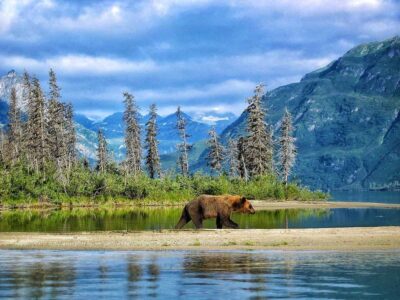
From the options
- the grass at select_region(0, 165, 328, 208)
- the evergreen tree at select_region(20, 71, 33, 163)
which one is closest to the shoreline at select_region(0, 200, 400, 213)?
the grass at select_region(0, 165, 328, 208)

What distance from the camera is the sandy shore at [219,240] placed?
3497cm

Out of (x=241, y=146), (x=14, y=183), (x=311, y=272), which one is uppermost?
(x=241, y=146)

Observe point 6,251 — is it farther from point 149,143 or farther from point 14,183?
point 149,143

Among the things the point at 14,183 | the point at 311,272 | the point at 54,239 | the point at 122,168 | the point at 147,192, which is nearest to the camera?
the point at 311,272

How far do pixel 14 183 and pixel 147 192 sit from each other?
1899 centimetres

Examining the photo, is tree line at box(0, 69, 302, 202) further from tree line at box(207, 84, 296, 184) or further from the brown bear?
the brown bear

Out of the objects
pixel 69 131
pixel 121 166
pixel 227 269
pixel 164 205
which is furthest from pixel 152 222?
pixel 69 131

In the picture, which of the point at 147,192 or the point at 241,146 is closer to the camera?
the point at 147,192

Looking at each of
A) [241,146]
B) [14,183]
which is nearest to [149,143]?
[241,146]

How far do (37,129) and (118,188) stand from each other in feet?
60.3

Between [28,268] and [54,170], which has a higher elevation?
[54,170]

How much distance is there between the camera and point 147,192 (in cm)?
9875

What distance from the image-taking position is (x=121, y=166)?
13075 centimetres

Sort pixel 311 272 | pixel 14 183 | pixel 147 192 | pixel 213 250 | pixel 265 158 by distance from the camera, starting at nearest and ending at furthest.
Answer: pixel 311 272 → pixel 213 250 → pixel 14 183 → pixel 147 192 → pixel 265 158
